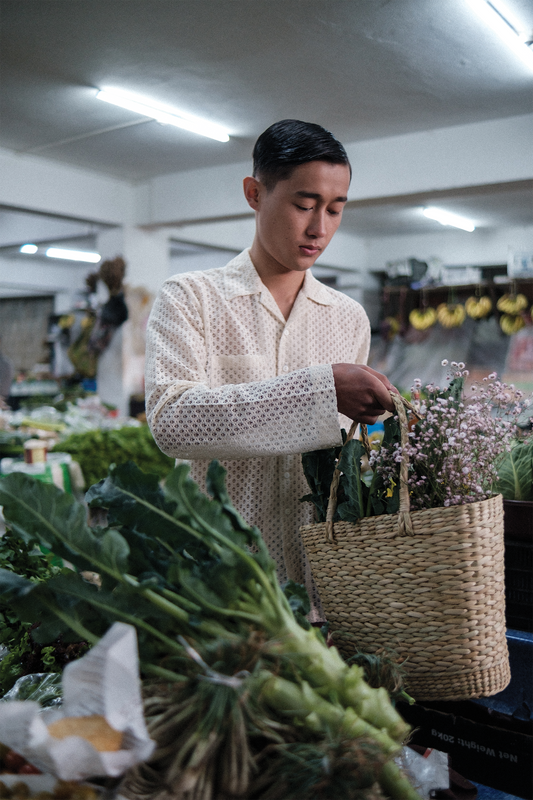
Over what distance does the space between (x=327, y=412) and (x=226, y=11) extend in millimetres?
3189

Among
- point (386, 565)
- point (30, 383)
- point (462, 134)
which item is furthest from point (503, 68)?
point (30, 383)

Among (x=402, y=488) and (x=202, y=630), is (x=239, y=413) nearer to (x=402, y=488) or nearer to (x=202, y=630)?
(x=402, y=488)

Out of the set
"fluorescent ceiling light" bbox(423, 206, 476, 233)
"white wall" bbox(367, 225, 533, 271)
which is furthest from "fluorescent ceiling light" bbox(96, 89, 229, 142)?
"white wall" bbox(367, 225, 533, 271)

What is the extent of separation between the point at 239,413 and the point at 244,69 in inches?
150

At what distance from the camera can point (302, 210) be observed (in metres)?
1.22

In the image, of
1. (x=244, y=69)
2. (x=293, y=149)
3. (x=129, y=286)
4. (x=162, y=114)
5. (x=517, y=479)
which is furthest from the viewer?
(x=129, y=286)

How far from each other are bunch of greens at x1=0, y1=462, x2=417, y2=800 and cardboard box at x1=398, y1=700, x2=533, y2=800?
0.39 meters

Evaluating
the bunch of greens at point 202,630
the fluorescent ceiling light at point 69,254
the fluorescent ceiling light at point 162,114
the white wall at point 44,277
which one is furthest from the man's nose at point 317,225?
the white wall at point 44,277

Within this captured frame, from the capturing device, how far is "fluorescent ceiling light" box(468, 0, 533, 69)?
336 centimetres

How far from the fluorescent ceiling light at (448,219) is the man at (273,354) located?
7040 mm

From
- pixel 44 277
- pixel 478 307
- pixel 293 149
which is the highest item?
pixel 44 277

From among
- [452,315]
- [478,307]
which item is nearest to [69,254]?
[452,315]

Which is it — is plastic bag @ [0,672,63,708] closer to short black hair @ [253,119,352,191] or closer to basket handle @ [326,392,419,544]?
basket handle @ [326,392,419,544]

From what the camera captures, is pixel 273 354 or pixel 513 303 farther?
pixel 513 303
